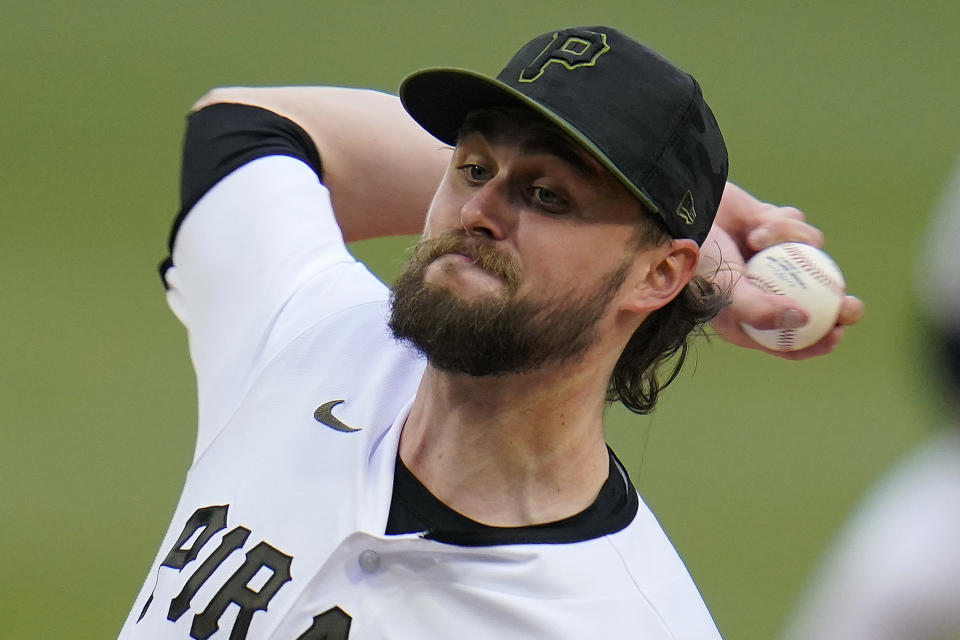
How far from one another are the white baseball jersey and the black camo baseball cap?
22 centimetres

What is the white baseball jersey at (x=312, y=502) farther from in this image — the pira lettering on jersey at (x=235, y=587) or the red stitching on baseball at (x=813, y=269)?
the red stitching on baseball at (x=813, y=269)

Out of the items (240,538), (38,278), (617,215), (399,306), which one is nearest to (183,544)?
(240,538)

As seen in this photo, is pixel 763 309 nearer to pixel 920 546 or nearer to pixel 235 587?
pixel 235 587

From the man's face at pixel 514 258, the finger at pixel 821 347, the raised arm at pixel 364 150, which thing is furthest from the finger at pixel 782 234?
the raised arm at pixel 364 150

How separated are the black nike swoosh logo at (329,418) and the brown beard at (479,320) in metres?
0.13

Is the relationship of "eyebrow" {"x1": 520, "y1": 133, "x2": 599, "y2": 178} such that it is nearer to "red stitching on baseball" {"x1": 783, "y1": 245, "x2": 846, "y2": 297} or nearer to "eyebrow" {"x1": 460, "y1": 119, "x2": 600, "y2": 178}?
"eyebrow" {"x1": 460, "y1": 119, "x2": 600, "y2": 178}

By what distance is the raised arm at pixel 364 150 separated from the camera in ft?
4.80

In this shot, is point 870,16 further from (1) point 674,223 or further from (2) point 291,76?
(1) point 674,223

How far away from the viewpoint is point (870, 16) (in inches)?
142

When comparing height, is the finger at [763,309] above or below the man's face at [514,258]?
below

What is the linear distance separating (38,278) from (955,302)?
2.83 metres

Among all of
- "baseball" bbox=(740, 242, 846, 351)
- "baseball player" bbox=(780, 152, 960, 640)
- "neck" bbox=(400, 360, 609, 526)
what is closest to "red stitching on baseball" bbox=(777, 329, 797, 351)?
"baseball" bbox=(740, 242, 846, 351)

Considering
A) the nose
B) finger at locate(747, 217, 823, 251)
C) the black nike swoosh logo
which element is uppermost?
the nose

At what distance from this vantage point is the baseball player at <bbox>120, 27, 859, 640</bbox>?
1.13 metres
